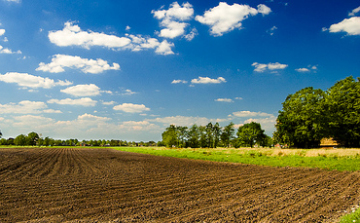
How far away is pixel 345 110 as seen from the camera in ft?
159

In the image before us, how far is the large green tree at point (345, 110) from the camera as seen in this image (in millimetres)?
46231

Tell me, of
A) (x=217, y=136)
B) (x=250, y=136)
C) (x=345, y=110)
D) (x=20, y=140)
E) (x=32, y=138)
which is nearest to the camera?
(x=345, y=110)

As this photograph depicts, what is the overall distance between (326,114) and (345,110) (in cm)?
358

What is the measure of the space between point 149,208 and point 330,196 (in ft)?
30.3

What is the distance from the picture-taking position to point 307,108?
175 feet

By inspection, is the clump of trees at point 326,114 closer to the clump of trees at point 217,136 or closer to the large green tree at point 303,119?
the large green tree at point 303,119

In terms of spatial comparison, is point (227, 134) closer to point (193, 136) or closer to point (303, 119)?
point (193, 136)

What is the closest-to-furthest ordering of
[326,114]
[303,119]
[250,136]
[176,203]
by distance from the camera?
1. [176,203]
2. [326,114]
3. [303,119]
4. [250,136]

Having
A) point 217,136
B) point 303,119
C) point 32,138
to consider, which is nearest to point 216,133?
point 217,136

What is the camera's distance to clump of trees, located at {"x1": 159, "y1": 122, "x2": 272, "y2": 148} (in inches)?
4102

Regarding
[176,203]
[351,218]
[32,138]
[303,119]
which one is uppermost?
[303,119]

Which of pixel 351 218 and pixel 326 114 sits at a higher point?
pixel 326 114

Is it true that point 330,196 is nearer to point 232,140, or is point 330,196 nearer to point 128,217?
point 128,217

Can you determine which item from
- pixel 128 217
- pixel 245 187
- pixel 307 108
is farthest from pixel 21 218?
pixel 307 108
